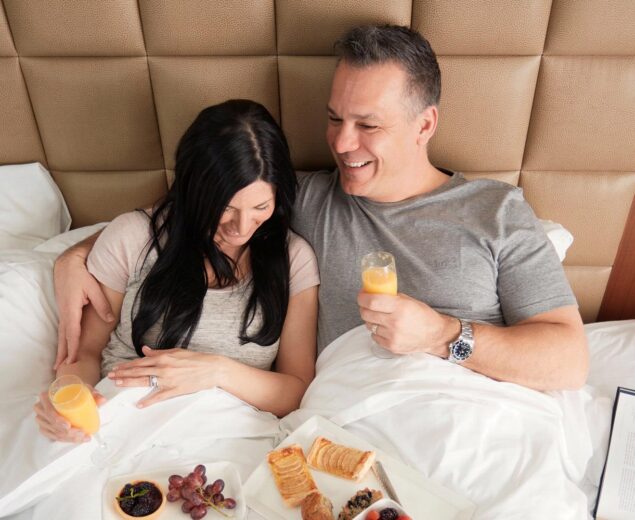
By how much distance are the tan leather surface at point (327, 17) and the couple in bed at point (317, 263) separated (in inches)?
5.4

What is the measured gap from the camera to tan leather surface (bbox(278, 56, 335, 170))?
5.44 ft

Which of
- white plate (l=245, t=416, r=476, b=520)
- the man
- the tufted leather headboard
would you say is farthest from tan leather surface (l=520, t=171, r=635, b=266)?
white plate (l=245, t=416, r=476, b=520)

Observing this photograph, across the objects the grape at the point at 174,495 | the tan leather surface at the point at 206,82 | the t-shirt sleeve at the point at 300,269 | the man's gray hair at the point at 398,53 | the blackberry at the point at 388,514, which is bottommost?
the grape at the point at 174,495

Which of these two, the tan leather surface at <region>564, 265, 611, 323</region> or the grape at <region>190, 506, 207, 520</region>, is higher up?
the grape at <region>190, 506, 207, 520</region>

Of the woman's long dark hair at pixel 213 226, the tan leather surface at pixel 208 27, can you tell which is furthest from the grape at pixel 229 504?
the tan leather surface at pixel 208 27

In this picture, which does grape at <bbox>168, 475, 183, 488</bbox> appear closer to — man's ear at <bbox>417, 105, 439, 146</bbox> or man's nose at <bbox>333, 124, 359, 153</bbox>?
man's nose at <bbox>333, 124, 359, 153</bbox>

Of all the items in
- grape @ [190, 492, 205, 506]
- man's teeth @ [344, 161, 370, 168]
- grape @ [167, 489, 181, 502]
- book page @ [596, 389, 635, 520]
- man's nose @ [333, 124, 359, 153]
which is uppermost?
man's nose @ [333, 124, 359, 153]

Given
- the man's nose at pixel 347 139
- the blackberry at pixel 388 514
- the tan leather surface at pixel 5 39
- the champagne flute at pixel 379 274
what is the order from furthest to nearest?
the tan leather surface at pixel 5 39, the man's nose at pixel 347 139, the champagne flute at pixel 379 274, the blackberry at pixel 388 514

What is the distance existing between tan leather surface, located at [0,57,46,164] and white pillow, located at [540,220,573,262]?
5.64 ft

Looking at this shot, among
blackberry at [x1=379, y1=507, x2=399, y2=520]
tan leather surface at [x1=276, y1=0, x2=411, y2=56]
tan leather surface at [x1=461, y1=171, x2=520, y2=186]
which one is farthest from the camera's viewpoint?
tan leather surface at [x1=461, y1=171, x2=520, y2=186]

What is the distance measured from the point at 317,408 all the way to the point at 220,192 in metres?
0.59

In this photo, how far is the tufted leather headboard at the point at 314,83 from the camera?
61.9 inches

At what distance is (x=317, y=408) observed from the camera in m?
1.36

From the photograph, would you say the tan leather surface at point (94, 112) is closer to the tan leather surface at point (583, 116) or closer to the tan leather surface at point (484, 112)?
the tan leather surface at point (484, 112)
